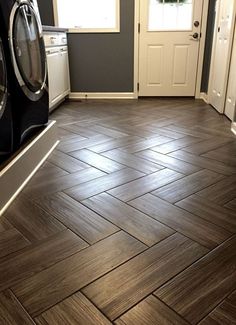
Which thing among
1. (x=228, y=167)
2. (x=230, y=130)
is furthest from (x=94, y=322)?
(x=230, y=130)

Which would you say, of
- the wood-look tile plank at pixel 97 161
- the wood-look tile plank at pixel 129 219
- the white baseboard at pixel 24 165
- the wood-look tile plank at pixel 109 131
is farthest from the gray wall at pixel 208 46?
the wood-look tile plank at pixel 129 219

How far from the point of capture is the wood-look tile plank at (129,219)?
122 cm

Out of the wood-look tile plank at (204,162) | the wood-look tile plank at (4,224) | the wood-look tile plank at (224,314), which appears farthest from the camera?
the wood-look tile plank at (204,162)

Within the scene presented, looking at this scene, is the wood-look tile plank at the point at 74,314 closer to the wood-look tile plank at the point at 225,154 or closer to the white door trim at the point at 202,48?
the wood-look tile plank at the point at 225,154

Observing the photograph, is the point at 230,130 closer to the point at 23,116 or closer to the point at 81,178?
the point at 81,178

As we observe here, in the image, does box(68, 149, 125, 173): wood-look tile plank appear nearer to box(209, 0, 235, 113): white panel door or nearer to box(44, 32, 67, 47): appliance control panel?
box(44, 32, 67, 47): appliance control panel

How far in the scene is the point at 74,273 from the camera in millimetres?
1023

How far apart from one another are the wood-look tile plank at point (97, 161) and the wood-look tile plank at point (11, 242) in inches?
28.7

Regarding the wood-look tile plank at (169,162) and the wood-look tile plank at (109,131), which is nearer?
the wood-look tile plank at (169,162)

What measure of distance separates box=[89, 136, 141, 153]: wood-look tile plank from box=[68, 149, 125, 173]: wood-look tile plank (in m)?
0.09

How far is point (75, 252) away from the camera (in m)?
1.12

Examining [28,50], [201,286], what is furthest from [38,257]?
[28,50]

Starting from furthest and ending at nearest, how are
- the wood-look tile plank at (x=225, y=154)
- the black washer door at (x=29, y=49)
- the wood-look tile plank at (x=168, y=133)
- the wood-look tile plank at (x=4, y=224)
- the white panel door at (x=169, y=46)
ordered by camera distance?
the white panel door at (x=169, y=46)
the wood-look tile plank at (x=168, y=133)
the wood-look tile plank at (x=225, y=154)
the black washer door at (x=29, y=49)
the wood-look tile plank at (x=4, y=224)

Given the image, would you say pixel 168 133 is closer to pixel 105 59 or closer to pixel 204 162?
pixel 204 162
